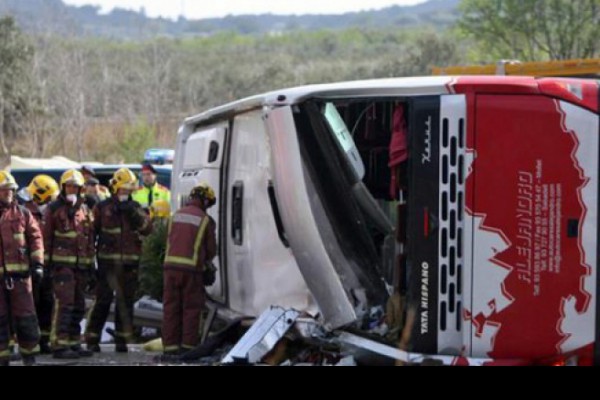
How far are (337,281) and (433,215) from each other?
864 millimetres

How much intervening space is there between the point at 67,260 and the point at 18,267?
740 mm

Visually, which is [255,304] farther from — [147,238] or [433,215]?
[147,238]

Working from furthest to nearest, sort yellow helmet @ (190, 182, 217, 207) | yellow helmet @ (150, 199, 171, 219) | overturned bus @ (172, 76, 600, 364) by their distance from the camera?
yellow helmet @ (150, 199, 171, 219) < yellow helmet @ (190, 182, 217, 207) < overturned bus @ (172, 76, 600, 364)

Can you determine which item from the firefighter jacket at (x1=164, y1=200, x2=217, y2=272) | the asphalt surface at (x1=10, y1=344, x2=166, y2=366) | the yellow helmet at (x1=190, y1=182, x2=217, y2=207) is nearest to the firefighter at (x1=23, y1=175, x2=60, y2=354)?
the asphalt surface at (x1=10, y1=344, x2=166, y2=366)

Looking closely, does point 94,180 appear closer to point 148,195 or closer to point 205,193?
point 148,195

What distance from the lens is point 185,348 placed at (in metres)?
9.00

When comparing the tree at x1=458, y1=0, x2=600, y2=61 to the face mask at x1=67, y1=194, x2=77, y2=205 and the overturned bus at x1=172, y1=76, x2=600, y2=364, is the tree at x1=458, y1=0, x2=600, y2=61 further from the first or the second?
the overturned bus at x1=172, y1=76, x2=600, y2=364

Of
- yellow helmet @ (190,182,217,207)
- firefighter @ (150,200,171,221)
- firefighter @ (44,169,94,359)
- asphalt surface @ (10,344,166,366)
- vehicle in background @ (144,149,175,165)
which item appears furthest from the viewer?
vehicle in background @ (144,149,175,165)

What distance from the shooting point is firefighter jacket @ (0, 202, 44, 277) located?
9.38 metres

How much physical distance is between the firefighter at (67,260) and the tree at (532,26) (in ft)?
56.1

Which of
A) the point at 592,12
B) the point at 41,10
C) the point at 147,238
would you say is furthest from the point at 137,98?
the point at 147,238

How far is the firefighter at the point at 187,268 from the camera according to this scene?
8.82m

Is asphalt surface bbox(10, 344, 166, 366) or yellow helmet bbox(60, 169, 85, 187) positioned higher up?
yellow helmet bbox(60, 169, 85, 187)

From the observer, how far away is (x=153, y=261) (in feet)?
34.8
